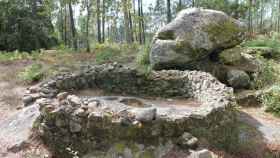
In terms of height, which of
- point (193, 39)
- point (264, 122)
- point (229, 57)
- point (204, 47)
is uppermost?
point (193, 39)

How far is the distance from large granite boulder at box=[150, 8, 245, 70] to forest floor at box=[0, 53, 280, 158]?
96.3 inches

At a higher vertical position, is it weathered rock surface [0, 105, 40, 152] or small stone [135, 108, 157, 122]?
small stone [135, 108, 157, 122]

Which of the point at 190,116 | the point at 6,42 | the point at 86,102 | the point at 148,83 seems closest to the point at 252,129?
the point at 190,116

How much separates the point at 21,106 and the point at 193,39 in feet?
18.4

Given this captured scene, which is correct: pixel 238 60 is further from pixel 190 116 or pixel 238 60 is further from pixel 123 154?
pixel 123 154

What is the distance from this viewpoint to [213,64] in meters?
10.6

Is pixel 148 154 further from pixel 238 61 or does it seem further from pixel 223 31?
pixel 238 61

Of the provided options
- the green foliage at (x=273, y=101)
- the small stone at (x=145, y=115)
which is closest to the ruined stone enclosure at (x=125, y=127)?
the small stone at (x=145, y=115)

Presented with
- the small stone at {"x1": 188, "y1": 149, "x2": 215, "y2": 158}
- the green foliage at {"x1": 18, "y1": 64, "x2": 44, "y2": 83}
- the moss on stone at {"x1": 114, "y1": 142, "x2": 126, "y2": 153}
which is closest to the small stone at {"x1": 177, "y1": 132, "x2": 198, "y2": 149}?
the small stone at {"x1": 188, "y1": 149, "x2": 215, "y2": 158}

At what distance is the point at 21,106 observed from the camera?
843 centimetres

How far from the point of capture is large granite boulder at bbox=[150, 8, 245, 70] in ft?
33.4

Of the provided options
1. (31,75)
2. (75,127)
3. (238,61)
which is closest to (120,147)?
(75,127)

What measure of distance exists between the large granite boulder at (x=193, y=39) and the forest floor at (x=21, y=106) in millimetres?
2447

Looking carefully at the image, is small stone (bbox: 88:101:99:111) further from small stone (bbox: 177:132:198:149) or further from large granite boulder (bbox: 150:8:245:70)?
large granite boulder (bbox: 150:8:245:70)
